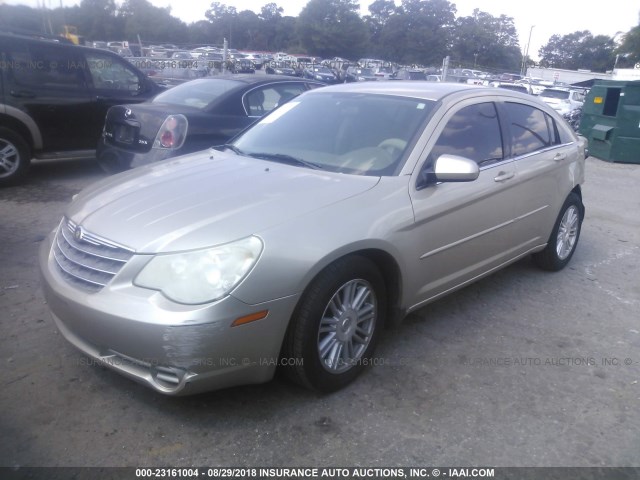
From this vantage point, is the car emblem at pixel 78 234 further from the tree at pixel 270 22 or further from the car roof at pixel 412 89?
the tree at pixel 270 22

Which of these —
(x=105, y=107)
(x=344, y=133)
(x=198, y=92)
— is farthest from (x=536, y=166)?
(x=105, y=107)

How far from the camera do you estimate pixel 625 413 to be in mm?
2998

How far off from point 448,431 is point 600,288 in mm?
2709

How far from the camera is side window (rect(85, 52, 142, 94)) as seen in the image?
24.8 feet

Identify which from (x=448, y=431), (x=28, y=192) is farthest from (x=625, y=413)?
(x=28, y=192)

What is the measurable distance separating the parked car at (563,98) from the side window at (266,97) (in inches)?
654

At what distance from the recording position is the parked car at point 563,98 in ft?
68.0

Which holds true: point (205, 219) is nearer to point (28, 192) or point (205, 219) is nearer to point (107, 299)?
point (107, 299)

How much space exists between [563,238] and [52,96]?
618cm

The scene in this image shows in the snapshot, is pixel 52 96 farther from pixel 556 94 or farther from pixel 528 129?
pixel 556 94

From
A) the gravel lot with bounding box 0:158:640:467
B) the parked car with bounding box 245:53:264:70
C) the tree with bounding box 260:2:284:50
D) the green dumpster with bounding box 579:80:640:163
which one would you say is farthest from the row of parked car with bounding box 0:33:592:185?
the tree with bounding box 260:2:284:50

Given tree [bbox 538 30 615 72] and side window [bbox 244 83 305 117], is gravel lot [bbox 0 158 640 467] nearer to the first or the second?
side window [bbox 244 83 305 117]

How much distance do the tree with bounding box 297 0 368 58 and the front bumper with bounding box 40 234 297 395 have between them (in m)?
71.7

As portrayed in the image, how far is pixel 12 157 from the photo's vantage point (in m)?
6.89
